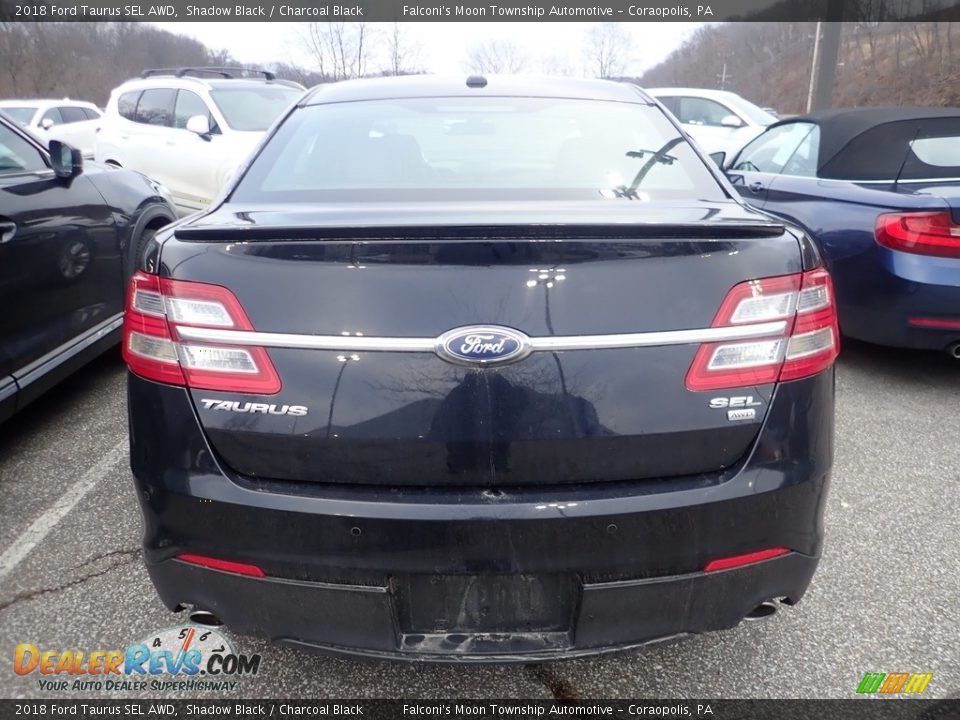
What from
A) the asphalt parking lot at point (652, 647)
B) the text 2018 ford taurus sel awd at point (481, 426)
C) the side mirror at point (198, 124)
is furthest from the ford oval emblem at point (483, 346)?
the side mirror at point (198, 124)

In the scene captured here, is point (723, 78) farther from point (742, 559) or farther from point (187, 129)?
point (742, 559)

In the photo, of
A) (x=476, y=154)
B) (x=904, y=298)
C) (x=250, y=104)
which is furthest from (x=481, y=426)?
(x=250, y=104)

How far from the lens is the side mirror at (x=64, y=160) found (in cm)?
360

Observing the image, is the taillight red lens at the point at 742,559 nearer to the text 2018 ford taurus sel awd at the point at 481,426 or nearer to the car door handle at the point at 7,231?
the text 2018 ford taurus sel awd at the point at 481,426

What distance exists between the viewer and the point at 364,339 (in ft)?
4.64

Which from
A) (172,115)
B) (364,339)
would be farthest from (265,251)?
(172,115)

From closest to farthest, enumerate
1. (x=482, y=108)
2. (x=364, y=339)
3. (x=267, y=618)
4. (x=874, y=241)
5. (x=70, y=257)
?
(x=364, y=339)
(x=267, y=618)
(x=482, y=108)
(x=70, y=257)
(x=874, y=241)

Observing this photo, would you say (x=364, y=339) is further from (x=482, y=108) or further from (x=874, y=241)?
(x=874, y=241)

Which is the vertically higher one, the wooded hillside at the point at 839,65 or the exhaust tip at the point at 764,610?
the wooded hillside at the point at 839,65

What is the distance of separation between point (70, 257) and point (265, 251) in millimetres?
2589

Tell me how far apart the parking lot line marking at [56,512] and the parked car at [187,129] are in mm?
5299

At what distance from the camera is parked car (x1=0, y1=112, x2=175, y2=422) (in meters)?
3.06

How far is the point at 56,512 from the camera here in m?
2.76

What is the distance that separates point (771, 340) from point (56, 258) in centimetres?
330
